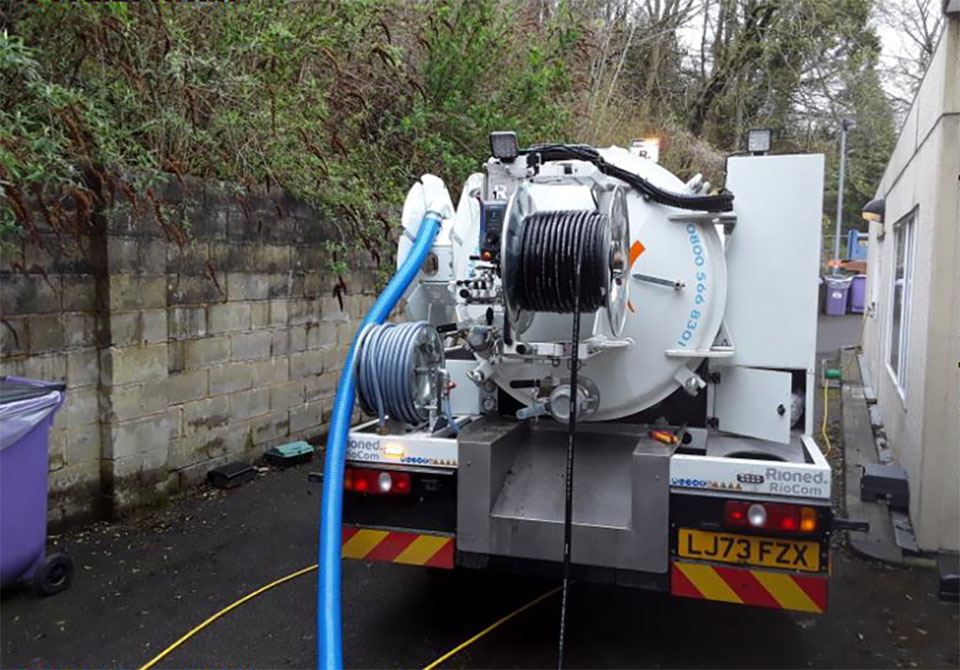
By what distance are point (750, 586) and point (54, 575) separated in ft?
11.3

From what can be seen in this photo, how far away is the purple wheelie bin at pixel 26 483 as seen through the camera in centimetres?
368

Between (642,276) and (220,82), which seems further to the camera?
(220,82)

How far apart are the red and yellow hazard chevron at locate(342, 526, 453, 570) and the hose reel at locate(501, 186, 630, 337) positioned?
1.09 metres

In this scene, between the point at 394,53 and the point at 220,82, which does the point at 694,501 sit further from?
the point at 394,53

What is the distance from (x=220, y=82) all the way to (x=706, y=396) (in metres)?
4.16

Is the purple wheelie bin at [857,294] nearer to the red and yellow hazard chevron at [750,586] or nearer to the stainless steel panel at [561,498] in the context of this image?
the stainless steel panel at [561,498]

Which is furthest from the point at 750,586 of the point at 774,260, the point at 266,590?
the point at 266,590

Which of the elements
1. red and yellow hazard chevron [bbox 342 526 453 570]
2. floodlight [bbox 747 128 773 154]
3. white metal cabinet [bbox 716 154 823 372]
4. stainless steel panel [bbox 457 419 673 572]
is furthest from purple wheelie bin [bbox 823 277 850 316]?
red and yellow hazard chevron [bbox 342 526 453 570]

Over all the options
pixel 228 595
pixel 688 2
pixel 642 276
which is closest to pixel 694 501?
pixel 642 276

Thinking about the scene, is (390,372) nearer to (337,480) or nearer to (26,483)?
(337,480)

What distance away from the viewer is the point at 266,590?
13.6 feet

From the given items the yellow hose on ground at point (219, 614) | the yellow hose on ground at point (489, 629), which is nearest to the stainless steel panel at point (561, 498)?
the yellow hose on ground at point (489, 629)

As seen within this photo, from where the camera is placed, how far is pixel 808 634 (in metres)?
3.77

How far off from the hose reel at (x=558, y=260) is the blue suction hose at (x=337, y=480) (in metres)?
0.92
